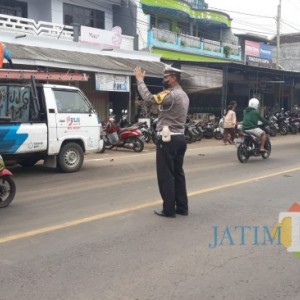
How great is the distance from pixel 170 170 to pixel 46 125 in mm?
4179

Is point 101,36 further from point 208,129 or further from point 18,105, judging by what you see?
point 18,105

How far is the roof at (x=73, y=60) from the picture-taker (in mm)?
14012

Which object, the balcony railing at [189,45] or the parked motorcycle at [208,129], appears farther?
the balcony railing at [189,45]

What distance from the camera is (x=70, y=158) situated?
9.79m

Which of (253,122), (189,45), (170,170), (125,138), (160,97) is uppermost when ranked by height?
(189,45)

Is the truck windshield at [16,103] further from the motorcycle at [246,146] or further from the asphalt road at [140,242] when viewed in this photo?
the motorcycle at [246,146]

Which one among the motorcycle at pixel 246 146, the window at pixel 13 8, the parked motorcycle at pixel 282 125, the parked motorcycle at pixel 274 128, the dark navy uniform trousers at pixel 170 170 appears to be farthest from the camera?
the parked motorcycle at pixel 282 125

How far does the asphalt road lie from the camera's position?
369 cm

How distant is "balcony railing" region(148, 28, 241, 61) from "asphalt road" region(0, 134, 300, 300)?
17.9 meters

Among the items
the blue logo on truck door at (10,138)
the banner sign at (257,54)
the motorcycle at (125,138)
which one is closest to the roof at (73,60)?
the motorcycle at (125,138)

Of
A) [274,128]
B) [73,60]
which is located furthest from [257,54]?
[73,60]

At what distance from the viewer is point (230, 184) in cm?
843

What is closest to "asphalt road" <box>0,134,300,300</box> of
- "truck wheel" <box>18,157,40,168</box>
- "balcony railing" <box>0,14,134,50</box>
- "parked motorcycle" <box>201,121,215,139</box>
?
"truck wheel" <box>18,157,40,168</box>

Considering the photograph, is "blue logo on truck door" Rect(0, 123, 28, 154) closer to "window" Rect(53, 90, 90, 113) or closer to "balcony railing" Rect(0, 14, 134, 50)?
"window" Rect(53, 90, 90, 113)
